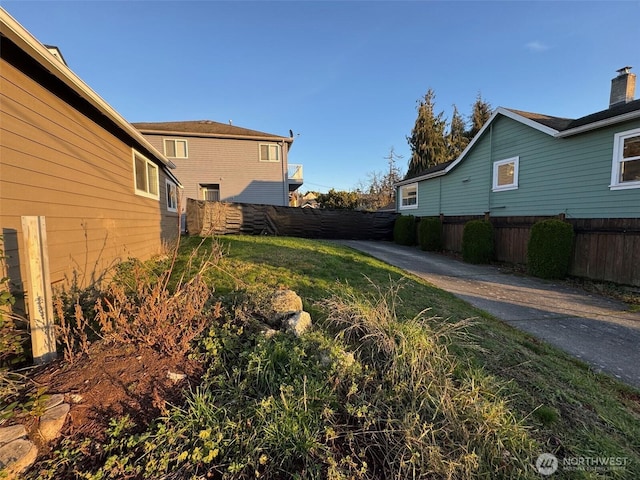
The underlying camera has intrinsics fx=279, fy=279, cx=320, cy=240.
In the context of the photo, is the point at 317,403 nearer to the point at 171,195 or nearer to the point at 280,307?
the point at 280,307

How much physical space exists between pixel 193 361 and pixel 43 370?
1073mm

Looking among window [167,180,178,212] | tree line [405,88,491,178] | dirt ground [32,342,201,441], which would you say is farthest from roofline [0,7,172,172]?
tree line [405,88,491,178]

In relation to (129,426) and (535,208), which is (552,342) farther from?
(535,208)

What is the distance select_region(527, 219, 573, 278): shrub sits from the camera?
695 cm

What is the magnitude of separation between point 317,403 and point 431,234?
10.9 meters

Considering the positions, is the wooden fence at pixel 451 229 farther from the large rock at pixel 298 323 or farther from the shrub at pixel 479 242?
the large rock at pixel 298 323

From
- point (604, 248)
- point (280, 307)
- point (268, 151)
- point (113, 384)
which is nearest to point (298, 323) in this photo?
point (280, 307)

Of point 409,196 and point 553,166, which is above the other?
point 553,166

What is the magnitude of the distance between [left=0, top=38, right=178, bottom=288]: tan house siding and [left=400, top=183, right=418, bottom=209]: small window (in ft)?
41.5

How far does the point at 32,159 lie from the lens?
3059 mm

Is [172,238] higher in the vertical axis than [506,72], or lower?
lower

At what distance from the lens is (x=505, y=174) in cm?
977

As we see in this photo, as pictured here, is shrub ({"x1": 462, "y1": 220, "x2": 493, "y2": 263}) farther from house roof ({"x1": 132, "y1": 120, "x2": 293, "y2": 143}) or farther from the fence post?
house roof ({"x1": 132, "y1": 120, "x2": 293, "y2": 143})

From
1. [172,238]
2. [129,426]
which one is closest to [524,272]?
[129,426]
